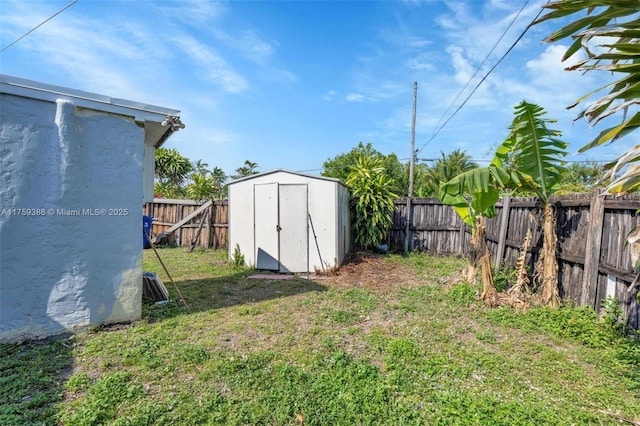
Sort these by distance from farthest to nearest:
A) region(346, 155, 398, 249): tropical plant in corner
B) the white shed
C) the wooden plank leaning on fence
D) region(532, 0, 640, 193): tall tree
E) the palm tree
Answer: the palm tree < the wooden plank leaning on fence < region(346, 155, 398, 249): tropical plant in corner < the white shed < region(532, 0, 640, 193): tall tree

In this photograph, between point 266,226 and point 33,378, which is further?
point 266,226

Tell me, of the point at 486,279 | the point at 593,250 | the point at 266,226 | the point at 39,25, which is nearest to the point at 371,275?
the point at 486,279

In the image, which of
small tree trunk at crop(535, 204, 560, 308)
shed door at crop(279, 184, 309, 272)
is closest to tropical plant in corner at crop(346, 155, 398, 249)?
shed door at crop(279, 184, 309, 272)

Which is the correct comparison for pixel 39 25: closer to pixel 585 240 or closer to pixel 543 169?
pixel 543 169

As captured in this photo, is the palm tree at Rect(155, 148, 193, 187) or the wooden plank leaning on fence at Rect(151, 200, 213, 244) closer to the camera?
the wooden plank leaning on fence at Rect(151, 200, 213, 244)

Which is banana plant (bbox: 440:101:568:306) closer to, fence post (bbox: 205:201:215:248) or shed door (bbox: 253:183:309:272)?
shed door (bbox: 253:183:309:272)

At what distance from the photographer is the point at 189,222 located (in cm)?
1141

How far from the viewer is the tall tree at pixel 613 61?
5.48 ft

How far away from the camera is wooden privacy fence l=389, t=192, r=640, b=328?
340cm

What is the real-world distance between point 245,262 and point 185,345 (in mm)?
4592

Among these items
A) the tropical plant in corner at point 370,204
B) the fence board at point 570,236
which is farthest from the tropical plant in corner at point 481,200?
the tropical plant in corner at point 370,204

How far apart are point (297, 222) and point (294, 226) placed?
0.13m

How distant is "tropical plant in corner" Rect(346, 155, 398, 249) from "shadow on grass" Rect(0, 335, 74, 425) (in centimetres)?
716

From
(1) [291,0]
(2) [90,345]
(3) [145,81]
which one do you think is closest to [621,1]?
(2) [90,345]
